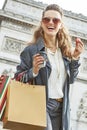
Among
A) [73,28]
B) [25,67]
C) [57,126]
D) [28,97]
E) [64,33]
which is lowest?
[57,126]

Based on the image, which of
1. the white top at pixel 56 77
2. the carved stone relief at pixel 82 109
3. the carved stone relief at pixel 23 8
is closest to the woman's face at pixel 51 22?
the white top at pixel 56 77

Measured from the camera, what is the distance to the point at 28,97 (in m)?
2.18

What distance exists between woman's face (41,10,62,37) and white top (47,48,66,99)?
117mm

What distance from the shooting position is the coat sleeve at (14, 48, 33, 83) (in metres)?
2.28

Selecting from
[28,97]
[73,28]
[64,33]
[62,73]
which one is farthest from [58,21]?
[73,28]

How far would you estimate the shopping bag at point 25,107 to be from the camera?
2.07 meters

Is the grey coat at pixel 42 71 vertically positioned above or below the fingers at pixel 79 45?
below

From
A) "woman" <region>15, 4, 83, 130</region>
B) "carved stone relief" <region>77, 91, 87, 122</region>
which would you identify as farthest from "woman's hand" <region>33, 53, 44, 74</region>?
"carved stone relief" <region>77, 91, 87, 122</region>

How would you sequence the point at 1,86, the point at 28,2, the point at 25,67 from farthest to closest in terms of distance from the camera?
the point at 28,2 → the point at 25,67 → the point at 1,86

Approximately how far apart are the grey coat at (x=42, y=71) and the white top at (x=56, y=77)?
0.09 feet

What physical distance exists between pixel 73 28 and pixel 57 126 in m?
12.5

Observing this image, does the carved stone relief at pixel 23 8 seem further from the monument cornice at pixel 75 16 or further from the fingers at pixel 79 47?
the fingers at pixel 79 47

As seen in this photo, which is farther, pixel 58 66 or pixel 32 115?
pixel 58 66

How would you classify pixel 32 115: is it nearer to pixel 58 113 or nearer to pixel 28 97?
pixel 28 97
